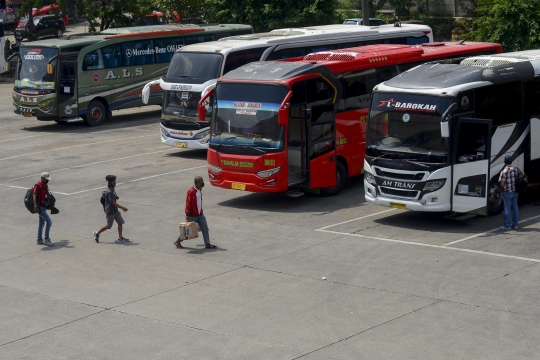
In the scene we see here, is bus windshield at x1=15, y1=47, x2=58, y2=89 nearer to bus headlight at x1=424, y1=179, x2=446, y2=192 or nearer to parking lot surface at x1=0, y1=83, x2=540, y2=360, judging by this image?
parking lot surface at x1=0, y1=83, x2=540, y2=360

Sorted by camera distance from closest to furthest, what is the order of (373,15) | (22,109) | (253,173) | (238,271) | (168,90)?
1. (238,271)
2. (253,173)
3. (168,90)
4. (22,109)
5. (373,15)

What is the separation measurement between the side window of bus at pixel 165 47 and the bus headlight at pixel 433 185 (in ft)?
61.4

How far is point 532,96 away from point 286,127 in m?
5.30

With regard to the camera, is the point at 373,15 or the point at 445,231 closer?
the point at 445,231

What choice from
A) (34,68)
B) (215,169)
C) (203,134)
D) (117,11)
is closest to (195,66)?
(203,134)

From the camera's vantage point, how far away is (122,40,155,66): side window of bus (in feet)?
108

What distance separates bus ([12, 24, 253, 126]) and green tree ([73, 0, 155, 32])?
43.6 feet

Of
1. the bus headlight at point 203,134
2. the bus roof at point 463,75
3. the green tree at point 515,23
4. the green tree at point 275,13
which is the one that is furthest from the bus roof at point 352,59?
the green tree at point 275,13

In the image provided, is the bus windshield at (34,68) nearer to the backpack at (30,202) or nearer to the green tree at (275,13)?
the green tree at (275,13)

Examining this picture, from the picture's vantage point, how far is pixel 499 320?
12.2 m

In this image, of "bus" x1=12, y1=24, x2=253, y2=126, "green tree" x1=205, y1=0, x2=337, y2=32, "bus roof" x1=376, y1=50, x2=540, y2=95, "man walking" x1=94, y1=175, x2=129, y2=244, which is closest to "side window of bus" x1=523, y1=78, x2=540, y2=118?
"bus roof" x1=376, y1=50, x2=540, y2=95

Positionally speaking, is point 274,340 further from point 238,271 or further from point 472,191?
point 472,191

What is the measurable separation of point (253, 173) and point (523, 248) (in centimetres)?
617

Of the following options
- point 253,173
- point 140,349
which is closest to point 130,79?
point 253,173
